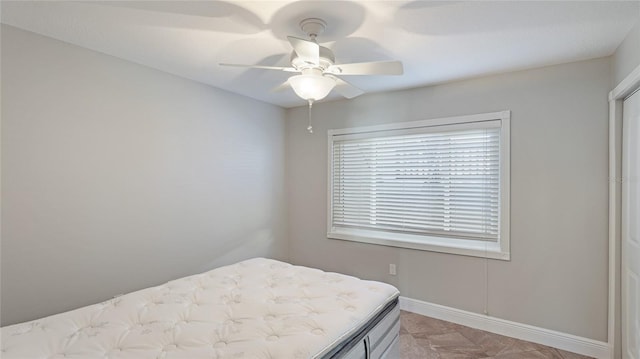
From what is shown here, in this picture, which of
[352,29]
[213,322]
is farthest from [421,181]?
[213,322]

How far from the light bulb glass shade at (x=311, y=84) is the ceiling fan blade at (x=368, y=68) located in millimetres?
99

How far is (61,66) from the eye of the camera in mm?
2248

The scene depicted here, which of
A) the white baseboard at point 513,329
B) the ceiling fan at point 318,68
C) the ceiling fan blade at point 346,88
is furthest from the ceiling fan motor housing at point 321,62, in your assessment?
the white baseboard at point 513,329

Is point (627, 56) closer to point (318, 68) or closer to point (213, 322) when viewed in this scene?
point (318, 68)

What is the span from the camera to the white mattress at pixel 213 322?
4.46 feet

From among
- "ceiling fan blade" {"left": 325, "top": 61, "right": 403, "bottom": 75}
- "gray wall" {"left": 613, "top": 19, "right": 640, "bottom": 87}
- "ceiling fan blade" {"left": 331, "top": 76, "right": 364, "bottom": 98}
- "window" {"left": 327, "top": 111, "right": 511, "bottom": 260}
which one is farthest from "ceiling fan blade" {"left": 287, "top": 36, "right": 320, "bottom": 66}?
"gray wall" {"left": 613, "top": 19, "right": 640, "bottom": 87}

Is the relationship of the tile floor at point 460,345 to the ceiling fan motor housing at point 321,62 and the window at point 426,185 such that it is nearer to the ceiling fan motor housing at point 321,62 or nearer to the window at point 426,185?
the window at point 426,185

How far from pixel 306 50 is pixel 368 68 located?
1.59ft

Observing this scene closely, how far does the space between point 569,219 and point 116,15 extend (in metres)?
3.70

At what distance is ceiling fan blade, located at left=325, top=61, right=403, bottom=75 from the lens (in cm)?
197

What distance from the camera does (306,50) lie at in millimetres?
1747

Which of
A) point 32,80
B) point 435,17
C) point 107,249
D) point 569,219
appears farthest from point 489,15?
point 107,249

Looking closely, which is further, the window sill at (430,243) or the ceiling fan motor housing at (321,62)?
the window sill at (430,243)

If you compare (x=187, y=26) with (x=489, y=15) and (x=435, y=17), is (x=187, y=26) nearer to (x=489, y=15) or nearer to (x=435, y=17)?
(x=435, y=17)
